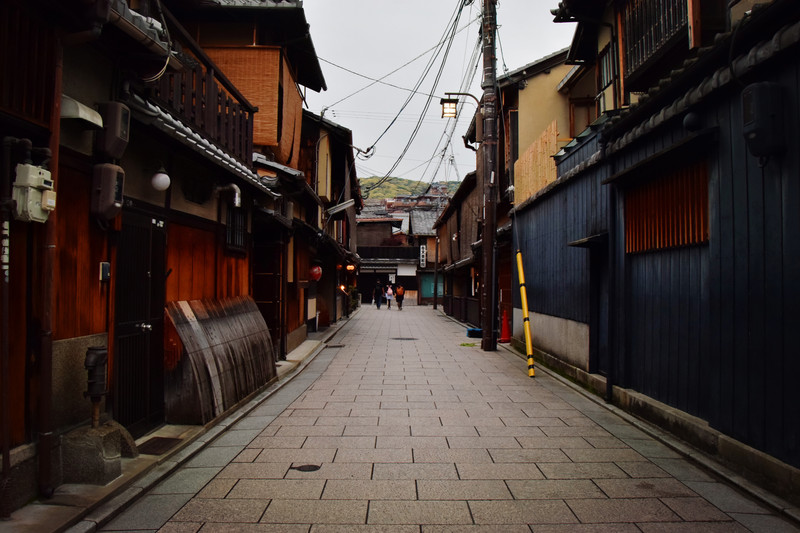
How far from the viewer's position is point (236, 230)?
10.7 m

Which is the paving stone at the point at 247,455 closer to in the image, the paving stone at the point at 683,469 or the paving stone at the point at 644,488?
the paving stone at the point at 644,488

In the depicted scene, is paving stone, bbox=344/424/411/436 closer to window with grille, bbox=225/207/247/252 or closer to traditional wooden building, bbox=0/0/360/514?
traditional wooden building, bbox=0/0/360/514

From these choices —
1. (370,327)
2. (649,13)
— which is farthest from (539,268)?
(370,327)

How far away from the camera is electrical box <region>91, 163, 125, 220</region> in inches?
219

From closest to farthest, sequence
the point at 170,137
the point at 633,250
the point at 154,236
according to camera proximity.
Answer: the point at 170,137
the point at 154,236
the point at 633,250

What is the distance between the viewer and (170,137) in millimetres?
6746

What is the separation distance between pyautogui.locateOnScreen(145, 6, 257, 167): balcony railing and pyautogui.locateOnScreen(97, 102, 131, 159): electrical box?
1.35 meters

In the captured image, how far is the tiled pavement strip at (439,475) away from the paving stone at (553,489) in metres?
0.02

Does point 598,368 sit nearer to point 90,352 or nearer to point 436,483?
point 436,483

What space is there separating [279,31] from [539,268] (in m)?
10.1

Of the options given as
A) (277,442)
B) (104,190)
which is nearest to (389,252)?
(277,442)

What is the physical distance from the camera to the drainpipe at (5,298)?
14.1 ft

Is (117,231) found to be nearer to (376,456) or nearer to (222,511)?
(222,511)

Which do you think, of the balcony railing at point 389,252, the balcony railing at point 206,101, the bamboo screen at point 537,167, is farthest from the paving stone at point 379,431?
the balcony railing at point 389,252
